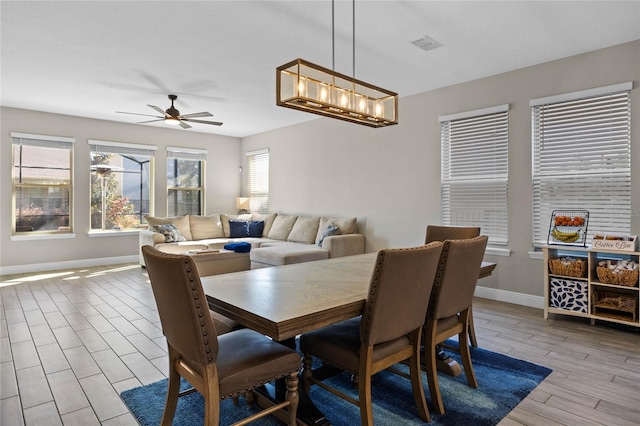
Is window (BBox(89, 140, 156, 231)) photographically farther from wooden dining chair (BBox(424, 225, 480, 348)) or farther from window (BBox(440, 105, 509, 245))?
wooden dining chair (BBox(424, 225, 480, 348))

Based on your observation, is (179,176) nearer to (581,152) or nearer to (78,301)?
(78,301)

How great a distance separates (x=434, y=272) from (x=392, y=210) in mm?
3523

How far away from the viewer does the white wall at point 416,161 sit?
3812 millimetres

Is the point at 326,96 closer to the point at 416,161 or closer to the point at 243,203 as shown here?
the point at 416,161

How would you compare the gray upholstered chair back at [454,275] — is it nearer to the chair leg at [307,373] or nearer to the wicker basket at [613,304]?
the chair leg at [307,373]

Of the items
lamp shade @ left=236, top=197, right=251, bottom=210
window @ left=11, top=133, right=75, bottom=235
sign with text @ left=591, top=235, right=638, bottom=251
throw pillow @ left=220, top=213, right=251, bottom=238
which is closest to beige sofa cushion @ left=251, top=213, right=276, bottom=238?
throw pillow @ left=220, top=213, right=251, bottom=238

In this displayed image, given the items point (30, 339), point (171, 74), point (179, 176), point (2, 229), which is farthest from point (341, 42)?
point (2, 229)

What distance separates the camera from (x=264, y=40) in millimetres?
3439

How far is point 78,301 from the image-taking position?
4.36m

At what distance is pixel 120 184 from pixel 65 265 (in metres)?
1.66

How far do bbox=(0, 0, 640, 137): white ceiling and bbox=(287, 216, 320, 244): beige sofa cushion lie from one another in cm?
228

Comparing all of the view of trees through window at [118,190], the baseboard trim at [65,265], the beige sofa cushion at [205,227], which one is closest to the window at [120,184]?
the view of trees through window at [118,190]

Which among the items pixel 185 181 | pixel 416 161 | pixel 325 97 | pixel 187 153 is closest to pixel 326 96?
pixel 325 97

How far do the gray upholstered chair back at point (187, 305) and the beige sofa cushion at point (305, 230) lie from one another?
454 cm
